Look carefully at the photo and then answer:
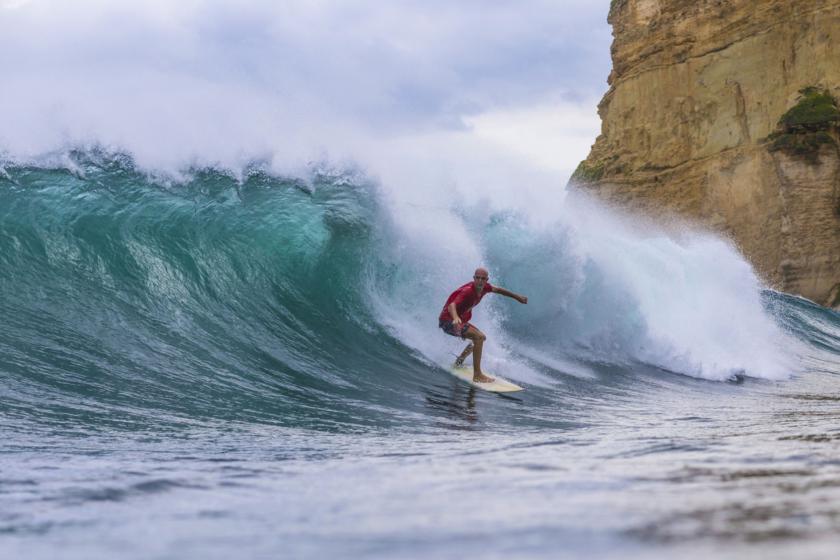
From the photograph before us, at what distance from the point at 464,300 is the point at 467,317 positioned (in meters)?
0.20

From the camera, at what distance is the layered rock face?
2875 centimetres

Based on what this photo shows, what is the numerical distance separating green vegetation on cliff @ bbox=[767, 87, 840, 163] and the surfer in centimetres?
2407

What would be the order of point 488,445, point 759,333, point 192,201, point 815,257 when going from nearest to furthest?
1. point 488,445
2. point 192,201
3. point 759,333
4. point 815,257

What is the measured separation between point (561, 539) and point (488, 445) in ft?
7.08

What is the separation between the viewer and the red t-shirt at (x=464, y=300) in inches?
309

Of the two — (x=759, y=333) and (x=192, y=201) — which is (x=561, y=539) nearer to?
(x=192, y=201)

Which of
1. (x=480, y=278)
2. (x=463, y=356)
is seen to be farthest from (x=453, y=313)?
(x=463, y=356)

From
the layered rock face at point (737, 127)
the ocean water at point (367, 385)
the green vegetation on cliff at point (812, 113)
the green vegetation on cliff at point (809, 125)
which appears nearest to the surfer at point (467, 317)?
the ocean water at point (367, 385)

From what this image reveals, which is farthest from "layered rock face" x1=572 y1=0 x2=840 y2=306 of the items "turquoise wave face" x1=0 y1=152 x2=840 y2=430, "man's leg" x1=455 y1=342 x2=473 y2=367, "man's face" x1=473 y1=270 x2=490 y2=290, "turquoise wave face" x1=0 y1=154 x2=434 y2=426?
"man's face" x1=473 y1=270 x2=490 y2=290

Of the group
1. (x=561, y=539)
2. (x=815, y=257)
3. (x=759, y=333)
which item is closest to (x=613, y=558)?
(x=561, y=539)

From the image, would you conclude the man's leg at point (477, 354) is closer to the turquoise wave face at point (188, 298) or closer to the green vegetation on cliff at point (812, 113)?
the turquoise wave face at point (188, 298)

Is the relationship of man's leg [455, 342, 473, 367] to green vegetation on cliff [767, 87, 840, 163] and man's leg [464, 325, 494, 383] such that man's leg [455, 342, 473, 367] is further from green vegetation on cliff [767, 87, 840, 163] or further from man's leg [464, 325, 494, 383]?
green vegetation on cliff [767, 87, 840, 163]

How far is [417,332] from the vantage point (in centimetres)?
917

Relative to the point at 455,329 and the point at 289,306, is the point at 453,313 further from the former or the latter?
the point at 289,306
